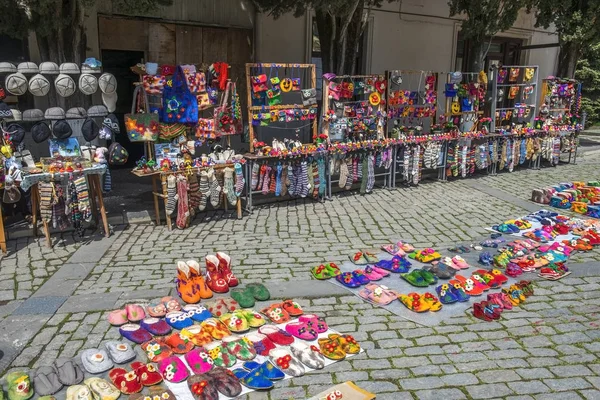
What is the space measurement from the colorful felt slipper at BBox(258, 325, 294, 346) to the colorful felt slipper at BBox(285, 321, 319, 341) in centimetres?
5

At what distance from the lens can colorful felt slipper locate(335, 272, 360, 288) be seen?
17.5 feet

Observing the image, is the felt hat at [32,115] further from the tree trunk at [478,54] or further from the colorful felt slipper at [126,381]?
the tree trunk at [478,54]

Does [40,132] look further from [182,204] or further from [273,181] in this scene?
[273,181]

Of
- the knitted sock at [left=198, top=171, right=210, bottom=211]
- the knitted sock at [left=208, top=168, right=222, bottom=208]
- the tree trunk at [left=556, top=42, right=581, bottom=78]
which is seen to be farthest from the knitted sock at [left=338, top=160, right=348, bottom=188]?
the tree trunk at [left=556, top=42, right=581, bottom=78]

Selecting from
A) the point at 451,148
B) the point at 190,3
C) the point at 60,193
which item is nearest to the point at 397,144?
the point at 451,148

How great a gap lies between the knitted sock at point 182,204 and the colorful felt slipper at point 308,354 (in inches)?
133

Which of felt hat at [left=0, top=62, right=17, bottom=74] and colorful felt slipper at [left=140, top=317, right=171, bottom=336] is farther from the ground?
felt hat at [left=0, top=62, right=17, bottom=74]

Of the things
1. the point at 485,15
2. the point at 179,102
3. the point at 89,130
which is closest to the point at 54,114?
the point at 89,130

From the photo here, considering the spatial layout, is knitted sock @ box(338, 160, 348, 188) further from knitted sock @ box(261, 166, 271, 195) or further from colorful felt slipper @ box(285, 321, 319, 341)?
colorful felt slipper @ box(285, 321, 319, 341)

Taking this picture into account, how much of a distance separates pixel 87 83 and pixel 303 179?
3460 millimetres

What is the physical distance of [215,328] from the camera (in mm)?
4340

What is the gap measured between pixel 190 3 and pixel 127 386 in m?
8.67

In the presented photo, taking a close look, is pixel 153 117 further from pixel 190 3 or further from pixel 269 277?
pixel 190 3

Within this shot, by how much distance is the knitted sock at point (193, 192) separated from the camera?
7090mm
